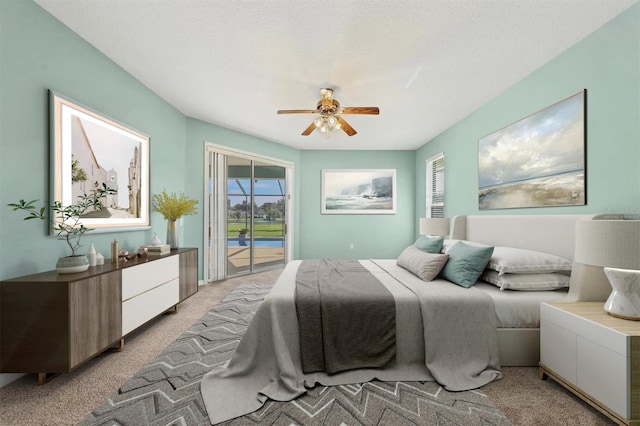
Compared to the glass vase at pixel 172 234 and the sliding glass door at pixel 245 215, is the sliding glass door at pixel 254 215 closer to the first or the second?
the sliding glass door at pixel 245 215

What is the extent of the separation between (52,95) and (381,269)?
10.6 feet

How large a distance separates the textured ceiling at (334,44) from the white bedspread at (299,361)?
2.05 meters

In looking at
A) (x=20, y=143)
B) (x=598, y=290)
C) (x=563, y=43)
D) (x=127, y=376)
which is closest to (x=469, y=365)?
(x=598, y=290)

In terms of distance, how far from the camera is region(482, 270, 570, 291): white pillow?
6.62 ft

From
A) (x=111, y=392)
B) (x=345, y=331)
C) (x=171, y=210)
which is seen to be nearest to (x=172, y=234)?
(x=171, y=210)

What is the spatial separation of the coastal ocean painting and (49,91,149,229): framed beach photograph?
413cm

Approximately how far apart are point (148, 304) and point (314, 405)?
185 centimetres

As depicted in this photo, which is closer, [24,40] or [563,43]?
[24,40]

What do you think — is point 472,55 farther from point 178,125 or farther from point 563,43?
point 178,125

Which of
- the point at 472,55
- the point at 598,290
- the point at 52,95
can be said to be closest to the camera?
the point at 598,290

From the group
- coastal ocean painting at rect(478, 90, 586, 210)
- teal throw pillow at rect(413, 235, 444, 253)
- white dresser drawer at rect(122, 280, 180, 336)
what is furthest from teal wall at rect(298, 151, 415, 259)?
white dresser drawer at rect(122, 280, 180, 336)

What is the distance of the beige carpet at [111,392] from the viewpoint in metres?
1.45

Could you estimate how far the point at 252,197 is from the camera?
4.88m

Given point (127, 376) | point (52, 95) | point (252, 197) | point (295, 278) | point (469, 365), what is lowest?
point (127, 376)
